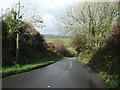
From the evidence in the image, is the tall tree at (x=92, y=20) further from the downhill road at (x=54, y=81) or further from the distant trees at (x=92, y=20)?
the downhill road at (x=54, y=81)

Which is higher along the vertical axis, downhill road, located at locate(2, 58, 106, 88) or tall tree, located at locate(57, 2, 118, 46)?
tall tree, located at locate(57, 2, 118, 46)

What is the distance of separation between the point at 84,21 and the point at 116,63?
1785cm

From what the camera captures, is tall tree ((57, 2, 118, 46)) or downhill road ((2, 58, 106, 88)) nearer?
downhill road ((2, 58, 106, 88))

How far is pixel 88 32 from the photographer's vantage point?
3359 cm

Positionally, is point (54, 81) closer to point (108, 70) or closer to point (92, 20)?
point (108, 70)

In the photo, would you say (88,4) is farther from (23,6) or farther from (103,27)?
(23,6)

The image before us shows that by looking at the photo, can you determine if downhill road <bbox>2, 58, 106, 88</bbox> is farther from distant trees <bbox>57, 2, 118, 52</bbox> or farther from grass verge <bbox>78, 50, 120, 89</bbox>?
distant trees <bbox>57, 2, 118, 52</bbox>

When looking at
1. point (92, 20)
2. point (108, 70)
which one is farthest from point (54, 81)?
point (92, 20)

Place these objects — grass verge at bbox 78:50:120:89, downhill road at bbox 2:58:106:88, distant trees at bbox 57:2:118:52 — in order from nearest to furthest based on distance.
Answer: downhill road at bbox 2:58:106:88, grass verge at bbox 78:50:120:89, distant trees at bbox 57:2:118:52

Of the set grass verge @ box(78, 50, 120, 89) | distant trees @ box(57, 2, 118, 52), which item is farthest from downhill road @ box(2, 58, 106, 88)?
distant trees @ box(57, 2, 118, 52)

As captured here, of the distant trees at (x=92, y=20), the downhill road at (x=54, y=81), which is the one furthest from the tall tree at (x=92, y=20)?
the downhill road at (x=54, y=81)

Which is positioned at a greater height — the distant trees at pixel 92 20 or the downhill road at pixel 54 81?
the distant trees at pixel 92 20

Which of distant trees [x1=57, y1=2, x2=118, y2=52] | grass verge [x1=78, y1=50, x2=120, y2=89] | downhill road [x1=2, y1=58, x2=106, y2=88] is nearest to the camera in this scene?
downhill road [x1=2, y1=58, x2=106, y2=88]

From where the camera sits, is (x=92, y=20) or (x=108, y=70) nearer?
(x=108, y=70)
